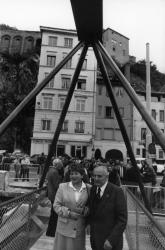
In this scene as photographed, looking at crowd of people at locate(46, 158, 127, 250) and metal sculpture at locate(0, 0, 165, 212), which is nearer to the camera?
crowd of people at locate(46, 158, 127, 250)

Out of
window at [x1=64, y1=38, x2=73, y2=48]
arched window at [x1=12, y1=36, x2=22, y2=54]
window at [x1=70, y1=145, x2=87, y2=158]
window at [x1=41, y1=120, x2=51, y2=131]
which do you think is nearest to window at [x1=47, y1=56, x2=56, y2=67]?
window at [x1=64, y1=38, x2=73, y2=48]

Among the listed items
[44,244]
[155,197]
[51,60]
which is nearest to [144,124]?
[51,60]

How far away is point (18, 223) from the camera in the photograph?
4723 millimetres

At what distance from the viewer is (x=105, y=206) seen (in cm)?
353

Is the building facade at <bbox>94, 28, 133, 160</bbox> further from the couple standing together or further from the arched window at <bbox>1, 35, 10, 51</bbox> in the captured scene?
the couple standing together

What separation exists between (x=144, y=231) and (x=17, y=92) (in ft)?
146

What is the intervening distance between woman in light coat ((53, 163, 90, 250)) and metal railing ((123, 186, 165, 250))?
82 cm

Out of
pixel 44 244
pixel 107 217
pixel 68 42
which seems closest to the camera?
pixel 107 217

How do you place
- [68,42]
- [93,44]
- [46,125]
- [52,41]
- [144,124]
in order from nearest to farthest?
[93,44]
[46,125]
[52,41]
[68,42]
[144,124]

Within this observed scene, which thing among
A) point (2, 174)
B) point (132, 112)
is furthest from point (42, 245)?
point (132, 112)

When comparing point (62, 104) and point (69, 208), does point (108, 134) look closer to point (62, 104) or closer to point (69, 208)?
point (62, 104)

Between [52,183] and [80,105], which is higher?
[80,105]

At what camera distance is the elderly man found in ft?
11.4

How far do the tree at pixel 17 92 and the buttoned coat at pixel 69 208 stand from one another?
136ft
